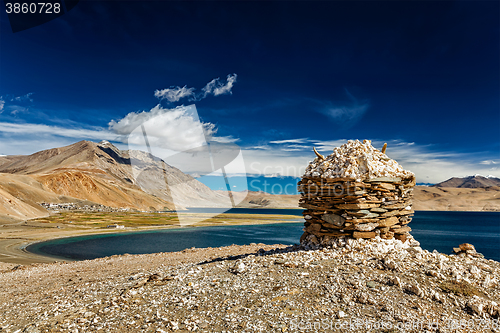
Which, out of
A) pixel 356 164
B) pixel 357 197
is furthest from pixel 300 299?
pixel 356 164

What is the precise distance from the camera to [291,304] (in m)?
6.48

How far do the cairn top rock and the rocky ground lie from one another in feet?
8.62

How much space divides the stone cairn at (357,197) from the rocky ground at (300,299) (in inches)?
34.6

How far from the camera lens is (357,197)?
9727mm

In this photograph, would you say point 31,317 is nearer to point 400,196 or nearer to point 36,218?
point 400,196

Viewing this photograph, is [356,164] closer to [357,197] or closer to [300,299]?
[357,197]

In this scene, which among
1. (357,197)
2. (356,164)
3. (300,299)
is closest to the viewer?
(300,299)

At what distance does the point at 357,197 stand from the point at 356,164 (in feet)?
4.64

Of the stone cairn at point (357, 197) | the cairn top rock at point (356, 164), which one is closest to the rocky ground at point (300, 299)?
the stone cairn at point (357, 197)

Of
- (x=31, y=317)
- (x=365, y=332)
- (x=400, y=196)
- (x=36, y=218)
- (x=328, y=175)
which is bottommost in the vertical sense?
(x=36, y=218)

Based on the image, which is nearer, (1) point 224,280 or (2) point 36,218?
(1) point 224,280

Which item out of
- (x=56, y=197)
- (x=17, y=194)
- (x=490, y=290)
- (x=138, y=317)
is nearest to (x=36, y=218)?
(x=17, y=194)

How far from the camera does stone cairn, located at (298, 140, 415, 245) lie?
975 cm

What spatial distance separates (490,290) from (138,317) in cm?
899
